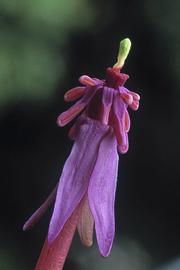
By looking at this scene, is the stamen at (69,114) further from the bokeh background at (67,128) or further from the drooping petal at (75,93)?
the bokeh background at (67,128)

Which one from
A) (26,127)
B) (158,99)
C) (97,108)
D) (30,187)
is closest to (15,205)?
(30,187)

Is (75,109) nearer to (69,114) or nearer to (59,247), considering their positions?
(69,114)

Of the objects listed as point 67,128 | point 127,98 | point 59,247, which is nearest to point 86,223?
point 59,247

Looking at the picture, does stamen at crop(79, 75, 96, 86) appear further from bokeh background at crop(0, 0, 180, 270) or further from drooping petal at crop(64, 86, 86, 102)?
bokeh background at crop(0, 0, 180, 270)

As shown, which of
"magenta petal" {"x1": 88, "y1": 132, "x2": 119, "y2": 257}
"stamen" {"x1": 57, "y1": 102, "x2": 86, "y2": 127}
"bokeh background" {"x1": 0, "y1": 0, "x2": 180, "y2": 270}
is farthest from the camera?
"bokeh background" {"x1": 0, "y1": 0, "x2": 180, "y2": 270}

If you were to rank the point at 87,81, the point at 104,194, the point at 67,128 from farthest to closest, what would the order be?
the point at 67,128
the point at 87,81
the point at 104,194

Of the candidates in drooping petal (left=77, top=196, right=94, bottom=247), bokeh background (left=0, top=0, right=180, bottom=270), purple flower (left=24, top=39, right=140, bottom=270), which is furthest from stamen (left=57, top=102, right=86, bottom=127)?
bokeh background (left=0, top=0, right=180, bottom=270)

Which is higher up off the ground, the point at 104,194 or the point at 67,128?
the point at 104,194
